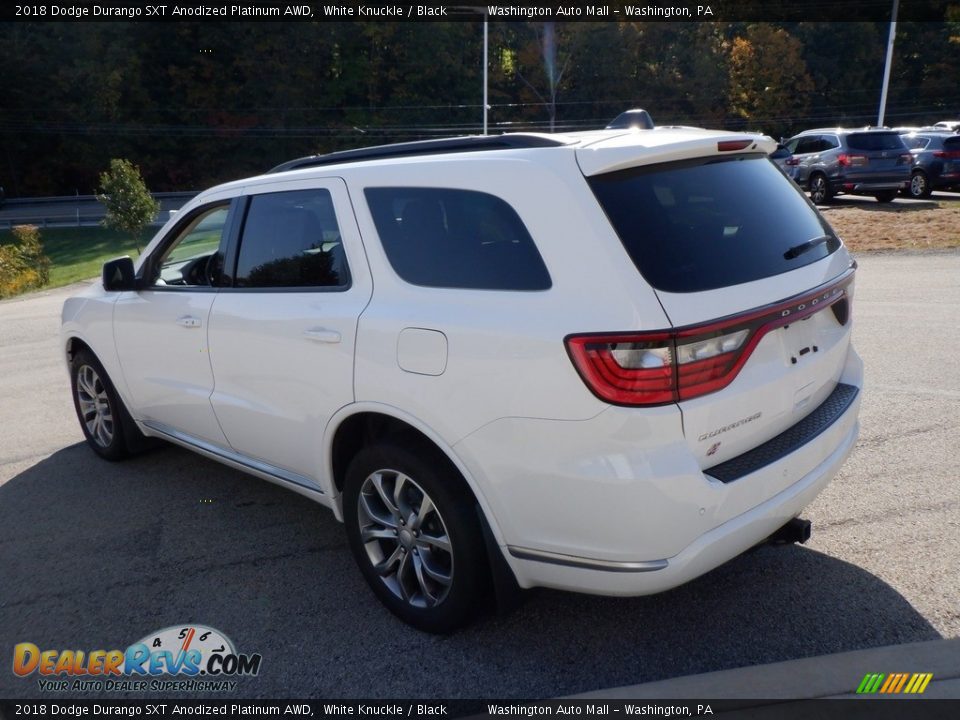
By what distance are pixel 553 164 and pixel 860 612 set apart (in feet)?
7.19

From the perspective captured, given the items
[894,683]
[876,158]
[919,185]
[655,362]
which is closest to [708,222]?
[655,362]

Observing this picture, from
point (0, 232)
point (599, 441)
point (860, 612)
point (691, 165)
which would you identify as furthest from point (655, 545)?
point (0, 232)

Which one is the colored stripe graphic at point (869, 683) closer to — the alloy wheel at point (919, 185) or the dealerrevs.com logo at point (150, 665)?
the dealerrevs.com logo at point (150, 665)

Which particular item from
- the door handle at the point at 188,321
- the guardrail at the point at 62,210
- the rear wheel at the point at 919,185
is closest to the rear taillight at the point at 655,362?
the door handle at the point at 188,321

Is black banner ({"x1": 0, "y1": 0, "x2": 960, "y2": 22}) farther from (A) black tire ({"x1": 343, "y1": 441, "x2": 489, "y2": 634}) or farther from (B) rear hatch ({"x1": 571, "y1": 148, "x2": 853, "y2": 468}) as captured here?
(A) black tire ({"x1": 343, "y1": 441, "x2": 489, "y2": 634})

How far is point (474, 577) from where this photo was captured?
10.3 feet

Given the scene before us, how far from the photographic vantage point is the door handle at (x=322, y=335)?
3443 millimetres

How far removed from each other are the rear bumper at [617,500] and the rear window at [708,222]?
0.54 m

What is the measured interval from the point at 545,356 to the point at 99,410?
3914mm

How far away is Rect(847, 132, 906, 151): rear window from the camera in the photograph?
809 inches

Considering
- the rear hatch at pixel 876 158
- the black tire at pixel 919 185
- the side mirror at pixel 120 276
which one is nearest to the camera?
the side mirror at pixel 120 276

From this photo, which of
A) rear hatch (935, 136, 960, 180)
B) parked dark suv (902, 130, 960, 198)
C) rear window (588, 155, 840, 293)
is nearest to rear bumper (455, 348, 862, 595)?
rear window (588, 155, 840, 293)

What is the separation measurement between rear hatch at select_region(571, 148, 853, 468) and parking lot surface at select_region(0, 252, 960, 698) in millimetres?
863

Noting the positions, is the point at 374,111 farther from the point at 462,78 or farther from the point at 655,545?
the point at 655,545
